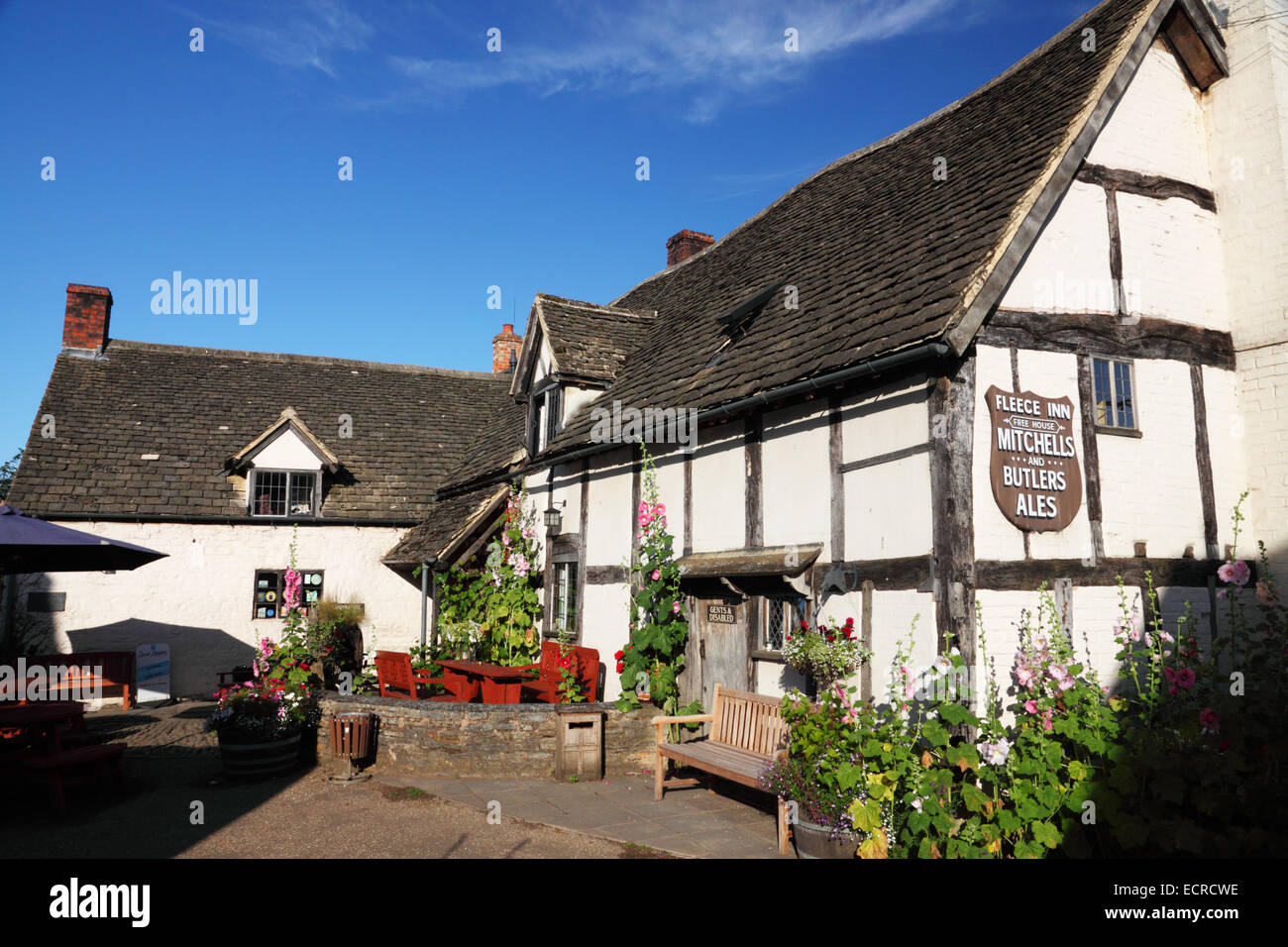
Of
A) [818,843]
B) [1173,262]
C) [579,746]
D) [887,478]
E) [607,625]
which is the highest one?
[1173,262]

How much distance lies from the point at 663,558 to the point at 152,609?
11980 mm

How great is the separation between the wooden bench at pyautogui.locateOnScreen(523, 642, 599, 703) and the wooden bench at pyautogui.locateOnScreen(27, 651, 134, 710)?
9271 millimetres

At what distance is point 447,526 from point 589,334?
→ 494 centimetres

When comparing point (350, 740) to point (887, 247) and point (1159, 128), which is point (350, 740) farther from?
point (1159, 128)

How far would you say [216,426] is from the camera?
1947 cm

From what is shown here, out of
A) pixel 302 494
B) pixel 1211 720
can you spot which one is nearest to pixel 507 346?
pixel 302 494

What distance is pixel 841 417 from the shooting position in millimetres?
8094

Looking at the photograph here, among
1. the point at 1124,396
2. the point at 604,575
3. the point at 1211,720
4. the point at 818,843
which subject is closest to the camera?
the point at 1211,720

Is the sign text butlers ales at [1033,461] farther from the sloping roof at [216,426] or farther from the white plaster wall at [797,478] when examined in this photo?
the sloping roof at [216,426]

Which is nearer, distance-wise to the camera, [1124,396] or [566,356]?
[1124,396]

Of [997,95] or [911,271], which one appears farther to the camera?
[997,95]

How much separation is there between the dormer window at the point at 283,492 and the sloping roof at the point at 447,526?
2074mm
